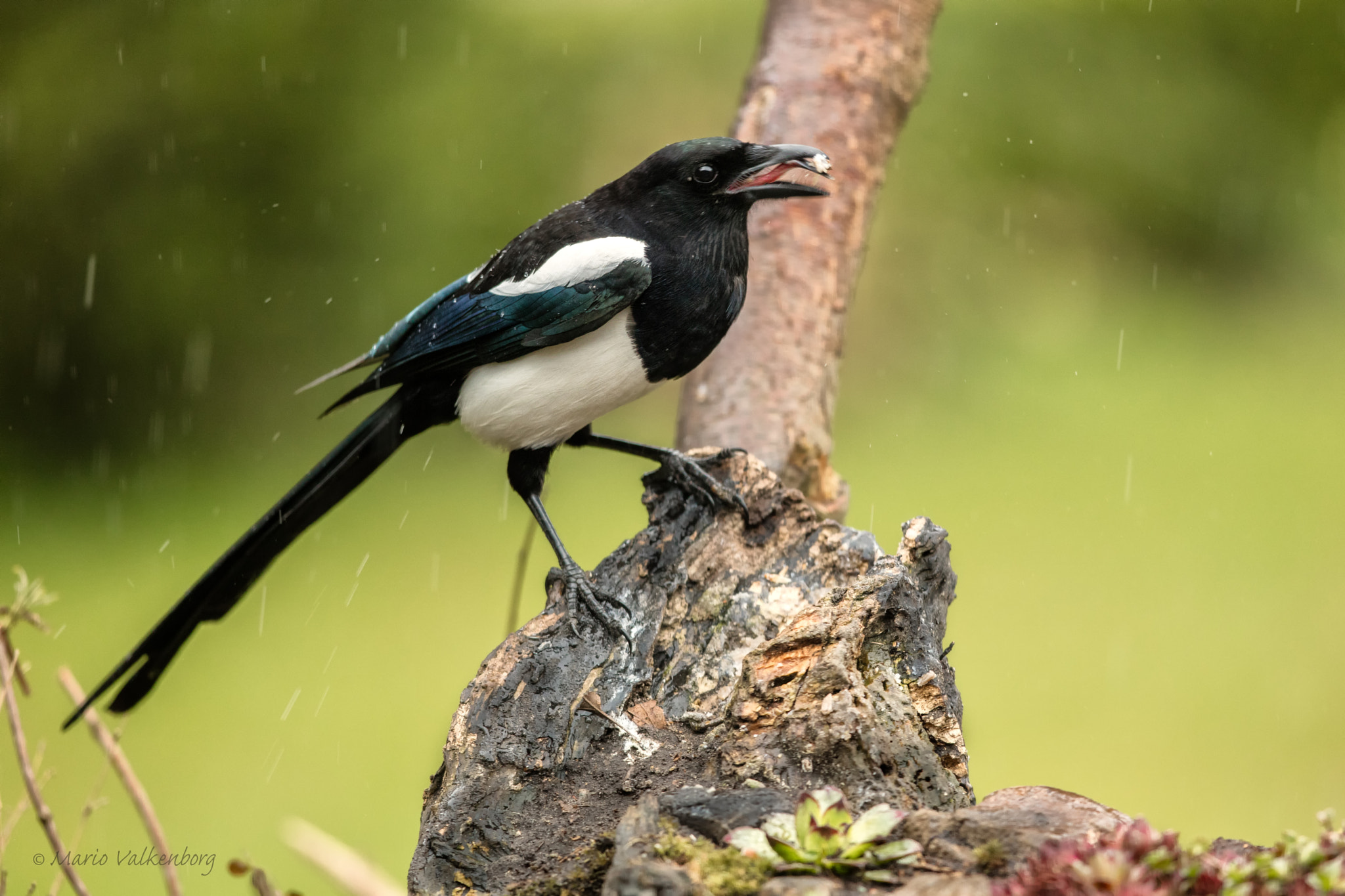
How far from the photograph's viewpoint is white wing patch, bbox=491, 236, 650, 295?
1871mm

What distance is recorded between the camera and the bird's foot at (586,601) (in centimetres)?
162

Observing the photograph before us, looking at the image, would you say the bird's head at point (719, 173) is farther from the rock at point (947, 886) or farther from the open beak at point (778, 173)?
the rock at point (947, 886)

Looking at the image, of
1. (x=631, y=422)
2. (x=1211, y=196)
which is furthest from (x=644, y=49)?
(x=1211, y=196)

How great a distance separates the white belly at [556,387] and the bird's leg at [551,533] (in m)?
0.08

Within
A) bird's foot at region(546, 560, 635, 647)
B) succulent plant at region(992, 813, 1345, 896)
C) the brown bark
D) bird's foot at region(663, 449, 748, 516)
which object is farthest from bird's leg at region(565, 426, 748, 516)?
succulent plant at region(992, 813, 1345, 896)

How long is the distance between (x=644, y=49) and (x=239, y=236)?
5.93 ft

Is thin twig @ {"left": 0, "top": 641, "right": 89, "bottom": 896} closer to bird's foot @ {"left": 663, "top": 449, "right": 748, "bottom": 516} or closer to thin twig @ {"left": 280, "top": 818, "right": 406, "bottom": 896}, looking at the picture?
thin twig @ {"left": 280, "top": 818, "right": 406, "bottom": 896}

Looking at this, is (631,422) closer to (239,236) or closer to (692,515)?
(239,236)

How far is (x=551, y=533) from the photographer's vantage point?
1.99 meters

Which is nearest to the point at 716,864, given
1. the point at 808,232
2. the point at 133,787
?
the point at 133,787

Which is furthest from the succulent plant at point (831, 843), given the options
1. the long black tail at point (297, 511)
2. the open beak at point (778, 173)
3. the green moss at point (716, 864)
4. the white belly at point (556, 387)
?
the long black tail at point (297, 511)

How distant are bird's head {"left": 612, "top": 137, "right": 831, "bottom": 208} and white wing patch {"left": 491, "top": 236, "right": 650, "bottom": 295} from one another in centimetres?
13

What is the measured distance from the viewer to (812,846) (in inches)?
41.3

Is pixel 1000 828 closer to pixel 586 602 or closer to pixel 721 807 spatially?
pixel 721 807
